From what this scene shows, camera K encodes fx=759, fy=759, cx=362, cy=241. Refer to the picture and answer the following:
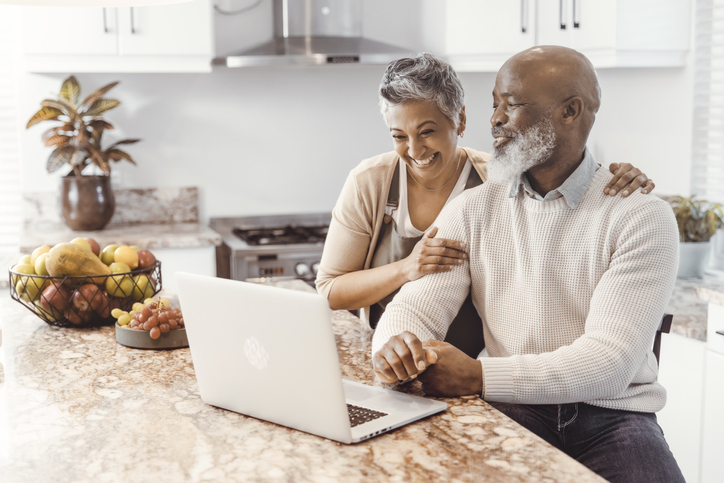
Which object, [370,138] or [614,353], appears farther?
[370,138]

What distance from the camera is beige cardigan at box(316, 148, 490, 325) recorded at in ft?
6.55

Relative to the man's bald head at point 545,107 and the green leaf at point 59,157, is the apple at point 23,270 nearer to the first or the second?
the man's bald head at point 545,107

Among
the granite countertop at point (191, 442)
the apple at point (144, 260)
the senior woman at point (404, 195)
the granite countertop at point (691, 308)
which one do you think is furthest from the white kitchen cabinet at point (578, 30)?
the granite countertop at point (191, 442)

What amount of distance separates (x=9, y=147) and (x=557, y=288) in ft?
9.74

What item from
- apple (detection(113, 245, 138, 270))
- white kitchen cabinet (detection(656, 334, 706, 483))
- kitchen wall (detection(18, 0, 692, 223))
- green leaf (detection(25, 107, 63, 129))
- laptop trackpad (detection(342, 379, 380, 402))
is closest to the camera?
laptop trackpad (detection(342, 379, 380, 402))

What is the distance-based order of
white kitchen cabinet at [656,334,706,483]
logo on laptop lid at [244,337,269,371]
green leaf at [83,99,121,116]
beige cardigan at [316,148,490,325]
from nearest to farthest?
1. logo on laptop lid at [244,337,269,371]
2. beige cardigan at [316,148,490,325]
3. white kitchen cabinet at [656,334,706,483]
4. green leaf at [83,99,121,116]

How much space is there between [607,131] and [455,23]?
0.90 m

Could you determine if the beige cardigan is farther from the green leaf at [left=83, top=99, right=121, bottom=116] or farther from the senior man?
the green leaf at [left=83, top=99, right=121, bottom=116]

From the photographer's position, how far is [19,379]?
140cm

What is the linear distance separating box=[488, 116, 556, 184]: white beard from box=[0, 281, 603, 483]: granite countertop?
55 centimetres

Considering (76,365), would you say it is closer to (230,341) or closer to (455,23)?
(230,341)

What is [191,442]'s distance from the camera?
43.8 inches

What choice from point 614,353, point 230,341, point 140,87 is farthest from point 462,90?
point 140,87

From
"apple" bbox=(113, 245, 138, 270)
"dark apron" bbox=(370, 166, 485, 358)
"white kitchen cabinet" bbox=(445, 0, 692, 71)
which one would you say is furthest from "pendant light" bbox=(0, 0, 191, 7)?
"white kitchen cabinet" bbox=(445, 0, 692, 71)
